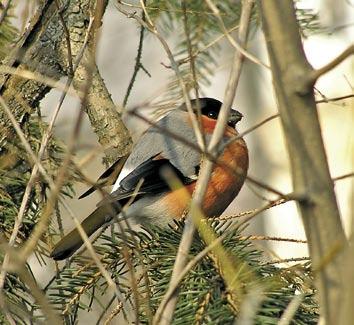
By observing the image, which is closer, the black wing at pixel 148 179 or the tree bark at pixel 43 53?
the tree bark at pixel 43 53

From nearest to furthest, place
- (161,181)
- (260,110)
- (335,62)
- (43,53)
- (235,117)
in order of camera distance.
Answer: (335,62), (43,53), (161,181), (235,117), (260,110)

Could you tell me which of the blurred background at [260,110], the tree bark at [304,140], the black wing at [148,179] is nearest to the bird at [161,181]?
the black wing at [148,179]

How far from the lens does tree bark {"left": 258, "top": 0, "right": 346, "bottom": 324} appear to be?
1.03m

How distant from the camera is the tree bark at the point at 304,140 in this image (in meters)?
1.03

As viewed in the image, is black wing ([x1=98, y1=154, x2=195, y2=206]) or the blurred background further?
the blurred background

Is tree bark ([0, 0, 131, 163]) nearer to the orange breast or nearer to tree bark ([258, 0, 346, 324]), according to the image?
the orange breast

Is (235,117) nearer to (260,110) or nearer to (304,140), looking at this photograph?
(304,140)

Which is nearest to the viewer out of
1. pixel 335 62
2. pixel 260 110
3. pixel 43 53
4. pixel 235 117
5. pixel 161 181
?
pixel 335 62

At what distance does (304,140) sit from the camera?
1059 mm

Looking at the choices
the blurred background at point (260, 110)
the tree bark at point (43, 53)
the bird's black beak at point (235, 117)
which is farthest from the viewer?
the blurred background at point (260, 110)

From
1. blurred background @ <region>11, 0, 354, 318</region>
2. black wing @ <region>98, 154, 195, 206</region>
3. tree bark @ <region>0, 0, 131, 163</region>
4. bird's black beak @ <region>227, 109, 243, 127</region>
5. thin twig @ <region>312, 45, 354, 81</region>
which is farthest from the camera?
blurred background @ <region>11, 0, 354, 318</region>

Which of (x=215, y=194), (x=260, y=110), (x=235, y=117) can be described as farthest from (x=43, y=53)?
(x=260, y=110)

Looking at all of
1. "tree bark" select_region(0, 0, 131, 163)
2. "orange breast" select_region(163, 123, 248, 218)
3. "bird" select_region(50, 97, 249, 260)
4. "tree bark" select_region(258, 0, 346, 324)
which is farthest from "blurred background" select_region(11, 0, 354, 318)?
"tree bark" select_region(258, 0, 346, 324)

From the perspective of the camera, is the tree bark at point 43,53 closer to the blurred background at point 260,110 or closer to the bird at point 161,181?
the bird at point 161,181
